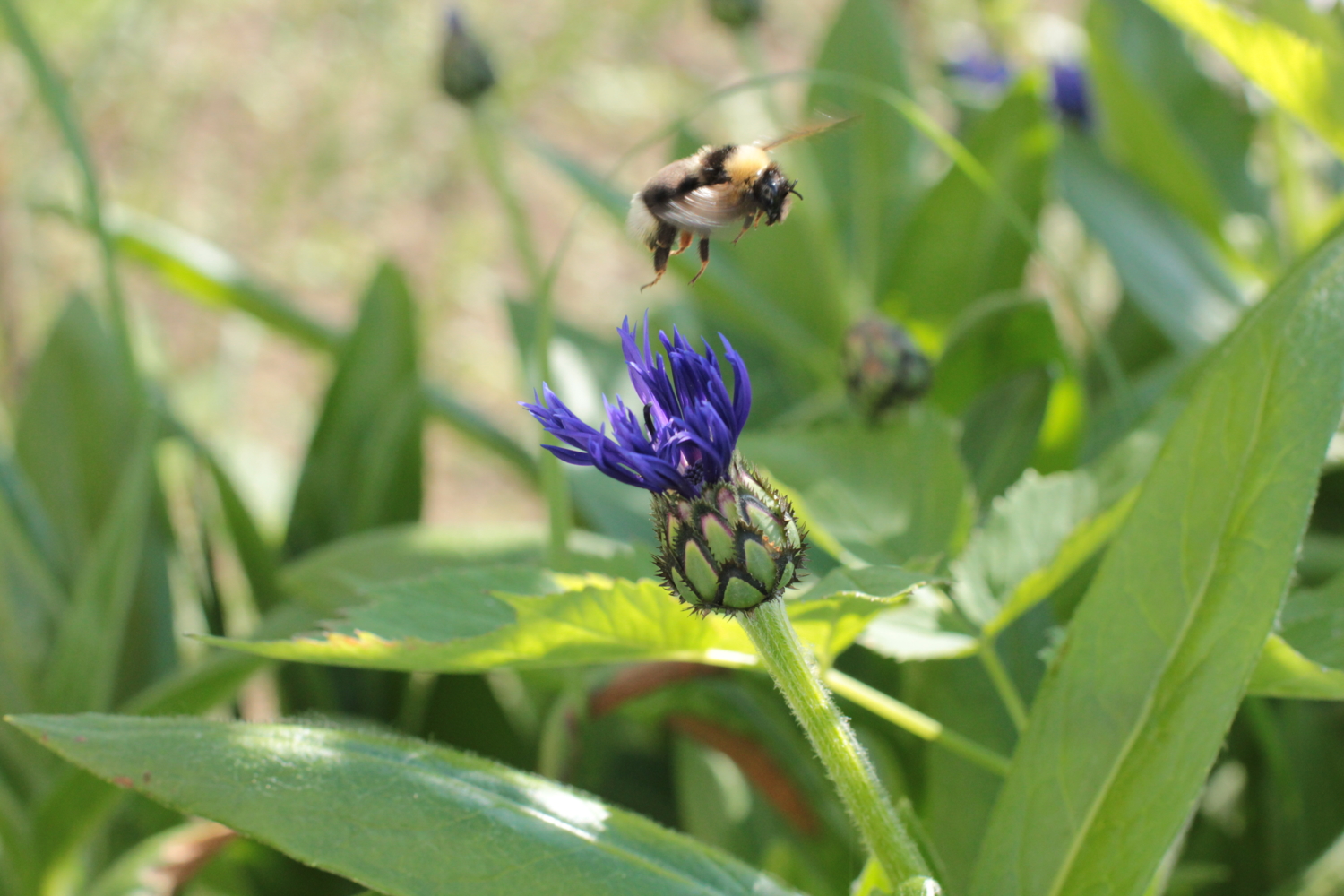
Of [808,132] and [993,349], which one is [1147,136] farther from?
[808,132]

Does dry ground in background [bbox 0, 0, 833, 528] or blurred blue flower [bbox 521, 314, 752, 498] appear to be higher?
dry ground in background [bbox 0, 0, 833, 528]

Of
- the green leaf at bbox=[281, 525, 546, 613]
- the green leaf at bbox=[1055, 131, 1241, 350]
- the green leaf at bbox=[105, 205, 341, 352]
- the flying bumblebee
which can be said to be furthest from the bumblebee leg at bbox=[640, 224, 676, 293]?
the green leaf at bbox=[105, 205, 341, 352]

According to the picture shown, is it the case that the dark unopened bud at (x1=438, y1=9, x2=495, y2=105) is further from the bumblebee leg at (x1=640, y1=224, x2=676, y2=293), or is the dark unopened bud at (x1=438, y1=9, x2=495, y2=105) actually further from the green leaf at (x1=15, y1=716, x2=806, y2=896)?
the green leaf at (x1=15, y1=716, x2=806, y2=896)

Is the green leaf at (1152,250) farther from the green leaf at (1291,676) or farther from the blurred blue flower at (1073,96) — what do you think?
the green leaf at (1291,676)

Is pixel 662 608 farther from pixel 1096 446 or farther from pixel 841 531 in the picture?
pixel 1096 446

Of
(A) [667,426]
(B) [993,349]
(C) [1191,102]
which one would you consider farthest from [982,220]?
(A) [667,426]

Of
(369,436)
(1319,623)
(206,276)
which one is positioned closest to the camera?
(1319,623)

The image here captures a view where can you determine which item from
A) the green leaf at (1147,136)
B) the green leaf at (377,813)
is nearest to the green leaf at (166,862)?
the green leaf at (377,813)
